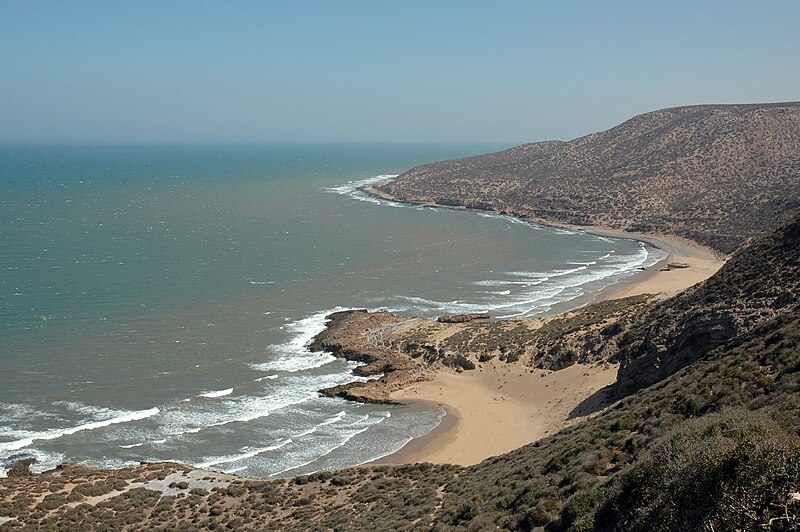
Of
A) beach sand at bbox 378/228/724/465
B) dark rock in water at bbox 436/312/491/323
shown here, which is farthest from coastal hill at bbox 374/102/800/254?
beach sand at bbox 378/228/724/465

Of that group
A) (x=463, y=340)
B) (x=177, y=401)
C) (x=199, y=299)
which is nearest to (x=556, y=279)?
(x=463, y=340)

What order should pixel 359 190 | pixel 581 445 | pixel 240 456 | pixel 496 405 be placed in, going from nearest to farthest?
pixel 581 445 < pixel 240 456 < pixel 496 405 < pixel 359 190

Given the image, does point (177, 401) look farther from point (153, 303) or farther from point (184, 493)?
point (153, 303)

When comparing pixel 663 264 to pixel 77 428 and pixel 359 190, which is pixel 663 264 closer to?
pixel 77 428

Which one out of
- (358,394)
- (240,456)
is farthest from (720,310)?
(240,456)

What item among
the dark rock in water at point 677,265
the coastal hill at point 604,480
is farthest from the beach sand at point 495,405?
the dark rock in water at point 677,265

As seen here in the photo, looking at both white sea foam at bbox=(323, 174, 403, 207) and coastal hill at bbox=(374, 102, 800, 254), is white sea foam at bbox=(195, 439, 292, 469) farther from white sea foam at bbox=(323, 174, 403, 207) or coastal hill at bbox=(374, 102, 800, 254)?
white sea foam at bbox=(323, 174, 403, 207)

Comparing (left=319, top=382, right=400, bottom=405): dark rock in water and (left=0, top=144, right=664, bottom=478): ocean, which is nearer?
(left=0, top=144, right=664, bottom=478): ocean
